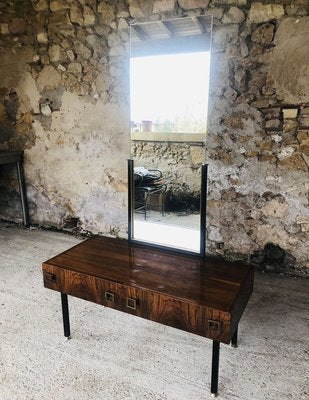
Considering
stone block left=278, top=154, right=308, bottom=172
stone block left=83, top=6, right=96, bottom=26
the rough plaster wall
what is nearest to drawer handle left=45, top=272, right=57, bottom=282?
the rough plaster wall

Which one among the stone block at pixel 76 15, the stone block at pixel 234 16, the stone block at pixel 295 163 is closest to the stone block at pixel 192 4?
the stone block at pixel 234 16

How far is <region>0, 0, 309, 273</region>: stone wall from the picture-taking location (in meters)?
2.11

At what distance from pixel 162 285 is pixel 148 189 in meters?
1.31

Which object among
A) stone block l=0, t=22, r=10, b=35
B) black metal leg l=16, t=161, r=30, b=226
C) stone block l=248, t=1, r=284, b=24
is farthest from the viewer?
black metal leg l=16, t=161, r=30, b=226

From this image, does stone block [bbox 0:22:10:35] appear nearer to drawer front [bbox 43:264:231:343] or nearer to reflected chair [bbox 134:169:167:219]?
reflected chair [bbox 134:169:167:219]

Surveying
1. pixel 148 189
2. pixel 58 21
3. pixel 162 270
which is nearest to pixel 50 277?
pixel 162 270

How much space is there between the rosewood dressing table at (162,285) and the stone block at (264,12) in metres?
1.75

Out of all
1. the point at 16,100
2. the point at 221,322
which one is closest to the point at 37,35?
the point at 16,100

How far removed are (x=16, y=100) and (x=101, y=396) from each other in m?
2.96

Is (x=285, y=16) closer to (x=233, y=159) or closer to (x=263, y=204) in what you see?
(x=233, y=159)

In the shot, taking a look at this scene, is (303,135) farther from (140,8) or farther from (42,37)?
(42,37)

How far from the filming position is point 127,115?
2643 millimetres

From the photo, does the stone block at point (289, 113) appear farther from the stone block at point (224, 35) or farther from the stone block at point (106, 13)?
the stone block at point (106, 13)

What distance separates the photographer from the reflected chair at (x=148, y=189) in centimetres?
253
